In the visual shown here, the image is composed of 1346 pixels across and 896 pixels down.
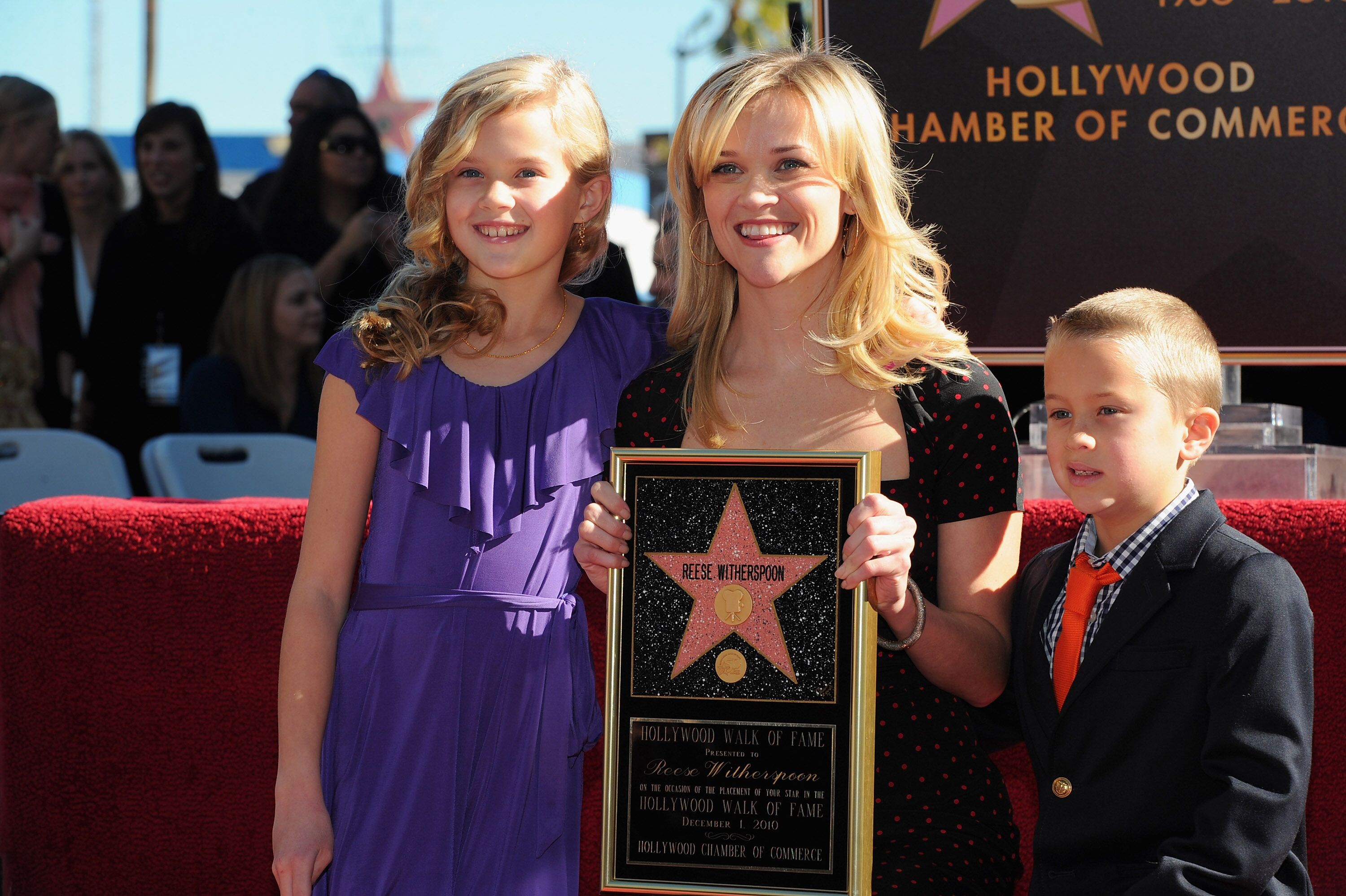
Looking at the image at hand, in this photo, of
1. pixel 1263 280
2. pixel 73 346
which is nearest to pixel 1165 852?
pixel 1263 280

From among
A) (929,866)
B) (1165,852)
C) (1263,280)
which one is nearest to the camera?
(1165,852)

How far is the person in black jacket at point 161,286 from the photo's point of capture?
5.95 meters

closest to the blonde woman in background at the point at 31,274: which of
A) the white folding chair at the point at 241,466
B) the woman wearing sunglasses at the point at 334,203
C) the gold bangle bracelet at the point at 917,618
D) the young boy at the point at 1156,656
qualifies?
the woman wearing sunglasses at the point at 334,203

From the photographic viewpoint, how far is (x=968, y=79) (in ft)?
9.21

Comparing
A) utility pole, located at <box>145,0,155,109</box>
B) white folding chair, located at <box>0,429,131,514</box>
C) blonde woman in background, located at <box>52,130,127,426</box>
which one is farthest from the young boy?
utility pole, located at <box>145,0,155,109</box>

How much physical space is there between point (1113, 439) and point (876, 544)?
15.0 inches

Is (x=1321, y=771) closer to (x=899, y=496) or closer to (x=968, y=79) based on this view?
(x=899, y=496)

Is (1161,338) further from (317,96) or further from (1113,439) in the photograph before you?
(317,96)

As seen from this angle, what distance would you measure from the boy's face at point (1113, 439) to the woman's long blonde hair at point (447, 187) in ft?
3.00

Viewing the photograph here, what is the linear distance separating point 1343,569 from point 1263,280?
33.2 inches

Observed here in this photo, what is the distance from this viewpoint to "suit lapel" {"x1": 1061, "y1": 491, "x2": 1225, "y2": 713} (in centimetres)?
174

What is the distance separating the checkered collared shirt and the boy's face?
0.05 ft

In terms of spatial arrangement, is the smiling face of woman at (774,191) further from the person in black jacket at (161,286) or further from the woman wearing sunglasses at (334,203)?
the person in black jacket at (161,286)

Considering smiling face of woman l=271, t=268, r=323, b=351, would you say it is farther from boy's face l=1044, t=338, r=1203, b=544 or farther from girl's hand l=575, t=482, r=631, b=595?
boy's face l=1044, t=338, r=1203, b=544
